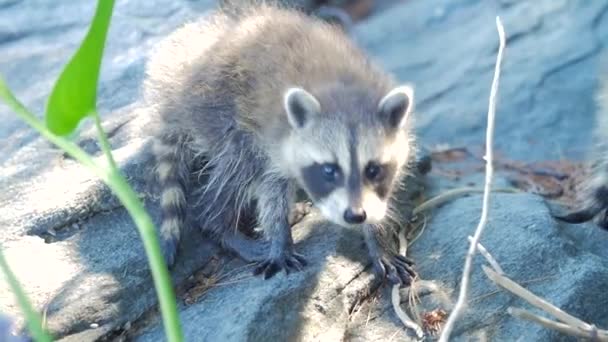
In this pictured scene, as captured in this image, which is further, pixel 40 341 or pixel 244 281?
pixel 244 281

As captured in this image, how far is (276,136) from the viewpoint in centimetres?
445

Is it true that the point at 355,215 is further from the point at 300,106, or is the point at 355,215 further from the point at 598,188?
the point at 598,188

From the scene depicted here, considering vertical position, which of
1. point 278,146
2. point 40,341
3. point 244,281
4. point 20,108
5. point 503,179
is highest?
point 20,108

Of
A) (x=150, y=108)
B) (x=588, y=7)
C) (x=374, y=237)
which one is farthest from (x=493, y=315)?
(x=588, y=7)

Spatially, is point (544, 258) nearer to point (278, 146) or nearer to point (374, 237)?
point (374, 237)

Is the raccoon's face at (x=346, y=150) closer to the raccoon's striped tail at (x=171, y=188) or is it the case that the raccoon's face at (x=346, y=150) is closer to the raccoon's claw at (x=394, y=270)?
the raccoon's claw at (x=394, y=270)

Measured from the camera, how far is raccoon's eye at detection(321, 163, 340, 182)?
416cm

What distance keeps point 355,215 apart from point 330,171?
32 cm

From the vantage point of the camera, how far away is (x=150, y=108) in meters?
5.13

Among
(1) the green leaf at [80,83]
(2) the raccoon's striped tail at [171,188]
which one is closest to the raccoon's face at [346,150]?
(2) the raccoon's striped tail at [171,188]

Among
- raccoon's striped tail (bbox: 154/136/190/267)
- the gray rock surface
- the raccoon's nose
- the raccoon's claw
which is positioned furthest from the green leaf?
the raccoon's claw

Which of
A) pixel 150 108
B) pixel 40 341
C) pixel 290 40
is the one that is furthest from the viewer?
pixel 150 108

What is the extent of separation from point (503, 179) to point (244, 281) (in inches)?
93.0

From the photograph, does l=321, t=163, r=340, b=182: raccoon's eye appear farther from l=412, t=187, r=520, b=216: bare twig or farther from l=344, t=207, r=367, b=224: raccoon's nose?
l=412, t=187, r=520, b=216: bare twig
